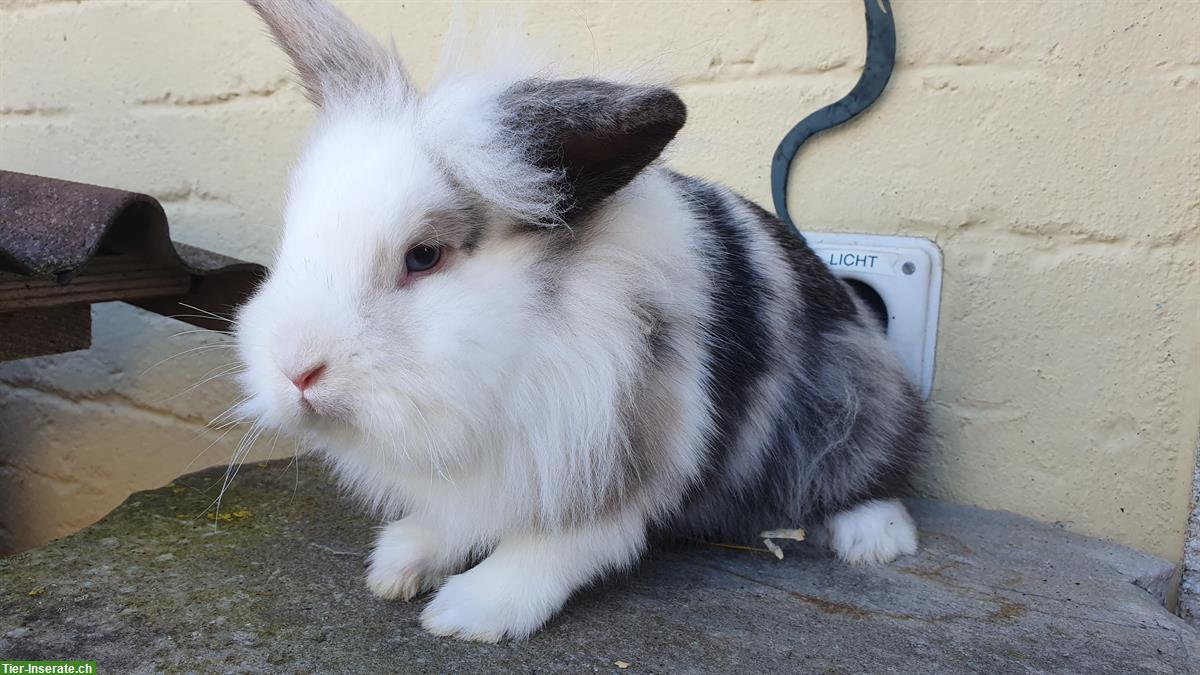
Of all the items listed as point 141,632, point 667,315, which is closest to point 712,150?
point 667,315

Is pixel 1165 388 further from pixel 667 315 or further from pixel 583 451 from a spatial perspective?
pixel 583 451

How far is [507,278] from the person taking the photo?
52.2 inches

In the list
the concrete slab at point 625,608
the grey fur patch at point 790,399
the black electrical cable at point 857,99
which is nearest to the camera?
the concrete slab at point 625,608

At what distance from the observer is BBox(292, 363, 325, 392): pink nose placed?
1.21 metres

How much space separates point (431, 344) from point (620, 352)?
0.29 meters

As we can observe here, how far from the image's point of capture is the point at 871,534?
6.08ft

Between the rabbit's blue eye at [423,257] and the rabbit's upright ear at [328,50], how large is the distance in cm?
35

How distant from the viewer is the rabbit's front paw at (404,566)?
5.17 ft

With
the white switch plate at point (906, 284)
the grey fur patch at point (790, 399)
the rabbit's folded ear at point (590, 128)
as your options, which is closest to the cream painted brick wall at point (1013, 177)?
the white switch plate at point (906, 284)

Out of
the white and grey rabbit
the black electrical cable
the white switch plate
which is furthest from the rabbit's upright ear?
the white switch plate

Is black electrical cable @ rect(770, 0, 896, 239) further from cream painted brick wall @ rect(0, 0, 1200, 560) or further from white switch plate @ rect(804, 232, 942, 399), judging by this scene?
white switch plate @ rect(804, 232, 942, 399)

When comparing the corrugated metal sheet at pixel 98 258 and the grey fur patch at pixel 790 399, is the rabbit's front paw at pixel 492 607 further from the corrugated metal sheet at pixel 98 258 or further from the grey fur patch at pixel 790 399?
the corrugated metal sheet at pixel 98 258

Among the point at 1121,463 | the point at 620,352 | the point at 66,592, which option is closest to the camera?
the point at 620,352

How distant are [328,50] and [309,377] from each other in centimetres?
63
